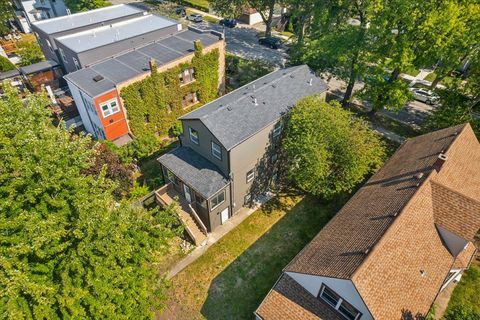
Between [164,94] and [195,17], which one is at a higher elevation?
[164,94]

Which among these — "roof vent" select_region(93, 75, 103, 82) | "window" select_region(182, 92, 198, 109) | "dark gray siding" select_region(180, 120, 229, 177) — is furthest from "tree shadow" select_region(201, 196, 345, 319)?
"roof vent" select_region(93, 75, 103, 82)

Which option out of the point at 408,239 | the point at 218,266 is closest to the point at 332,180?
the point at 408,239

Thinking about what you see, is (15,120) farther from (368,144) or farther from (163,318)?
(368,144)

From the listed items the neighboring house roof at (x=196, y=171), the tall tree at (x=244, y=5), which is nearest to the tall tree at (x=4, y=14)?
the tall tree at (x=244, y=5)

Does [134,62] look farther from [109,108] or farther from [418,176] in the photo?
[418,176]

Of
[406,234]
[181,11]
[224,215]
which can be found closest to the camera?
[406,234]

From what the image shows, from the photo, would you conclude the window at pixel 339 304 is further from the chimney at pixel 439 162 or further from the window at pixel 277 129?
the window at pixel 277 129

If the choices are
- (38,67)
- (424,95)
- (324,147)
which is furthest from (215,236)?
(38,67)
